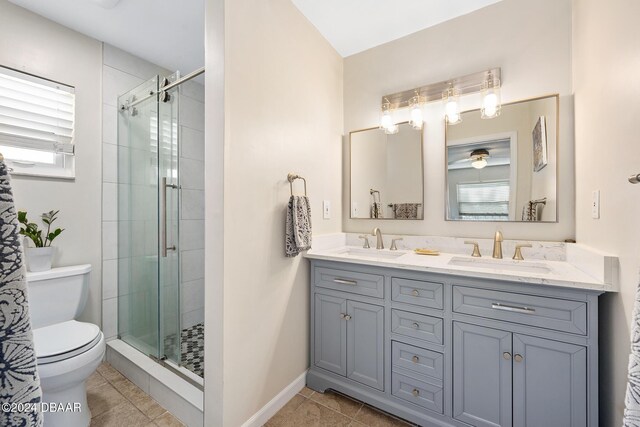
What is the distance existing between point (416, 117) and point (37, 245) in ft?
8.71

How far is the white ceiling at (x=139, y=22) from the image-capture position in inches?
69.3

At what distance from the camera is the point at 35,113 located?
1.81 metres

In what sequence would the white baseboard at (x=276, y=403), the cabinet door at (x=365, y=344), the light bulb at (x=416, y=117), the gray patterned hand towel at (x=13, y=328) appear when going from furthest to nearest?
the light bulb at (x=416, y=117)
the cabinet door at (x=365, y=344)
the white baseboard at (x=276, y=403)
the gray patterned hand towel at (x=13, y=328)

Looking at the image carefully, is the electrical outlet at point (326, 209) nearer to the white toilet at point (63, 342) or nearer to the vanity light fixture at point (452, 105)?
the vanity light fixture at point (452, 105)

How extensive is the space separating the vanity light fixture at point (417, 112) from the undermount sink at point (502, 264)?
0.98 metres

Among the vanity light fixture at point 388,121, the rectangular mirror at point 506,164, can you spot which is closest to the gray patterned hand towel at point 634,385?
the rectangular mirror at point 506,164

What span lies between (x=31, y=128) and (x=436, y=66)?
280cm

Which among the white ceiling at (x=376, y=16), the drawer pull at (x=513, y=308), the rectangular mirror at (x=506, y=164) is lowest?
the drawer pull at (x=513, y=308)

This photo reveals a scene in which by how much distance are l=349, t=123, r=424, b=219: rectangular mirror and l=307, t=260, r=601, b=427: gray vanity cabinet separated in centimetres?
68

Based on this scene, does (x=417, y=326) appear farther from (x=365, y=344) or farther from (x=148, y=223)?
(x=148, y=223)

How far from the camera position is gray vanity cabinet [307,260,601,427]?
3.76ft

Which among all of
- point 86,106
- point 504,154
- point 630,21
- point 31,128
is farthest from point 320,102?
point 31,128

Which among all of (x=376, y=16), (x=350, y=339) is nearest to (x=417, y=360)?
(x=350, y=339)

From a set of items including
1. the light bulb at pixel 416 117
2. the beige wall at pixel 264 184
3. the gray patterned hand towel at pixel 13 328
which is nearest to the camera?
the gray patterned hand towel at pixel 13 328
